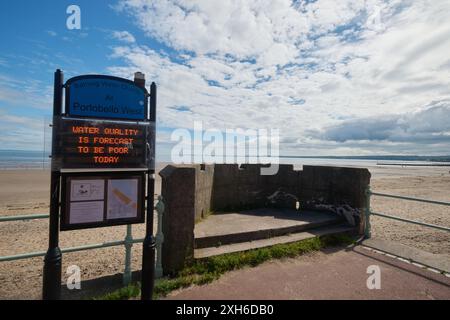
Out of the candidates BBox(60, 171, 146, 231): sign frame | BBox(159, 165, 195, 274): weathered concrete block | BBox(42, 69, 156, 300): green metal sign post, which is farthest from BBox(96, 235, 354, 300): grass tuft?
BBox(60, 171, 146, 231): sign frame

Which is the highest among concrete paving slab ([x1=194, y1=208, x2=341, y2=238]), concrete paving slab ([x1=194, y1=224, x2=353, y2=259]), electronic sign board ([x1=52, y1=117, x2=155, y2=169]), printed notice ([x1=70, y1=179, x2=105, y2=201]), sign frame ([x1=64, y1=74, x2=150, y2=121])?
sign frame ([x1=64, y1=74, x2=150, y2=121])

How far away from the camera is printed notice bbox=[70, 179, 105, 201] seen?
3.04 metres

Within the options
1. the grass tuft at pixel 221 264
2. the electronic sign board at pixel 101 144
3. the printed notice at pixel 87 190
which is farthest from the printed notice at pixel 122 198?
the grass tuft at pixel 221 264

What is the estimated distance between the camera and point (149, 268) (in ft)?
10.1

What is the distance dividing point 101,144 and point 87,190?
60 centimetres

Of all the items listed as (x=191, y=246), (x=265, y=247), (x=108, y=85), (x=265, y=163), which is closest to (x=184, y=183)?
(x=191, y=246)

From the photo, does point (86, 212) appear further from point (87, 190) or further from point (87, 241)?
point (87, 241)

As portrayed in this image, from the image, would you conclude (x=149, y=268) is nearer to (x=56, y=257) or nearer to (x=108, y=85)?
(x=56, y=257)

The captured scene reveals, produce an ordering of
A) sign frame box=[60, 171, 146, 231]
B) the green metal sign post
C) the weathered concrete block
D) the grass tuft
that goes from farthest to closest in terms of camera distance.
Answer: the weathered concrete block < the grass tuft < sign frame box=[60, 171, 146, 231] < the green metal sign post

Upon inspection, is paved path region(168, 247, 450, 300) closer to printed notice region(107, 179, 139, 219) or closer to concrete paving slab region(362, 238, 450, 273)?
concrete paving slab region(362, 238, 450, 273)

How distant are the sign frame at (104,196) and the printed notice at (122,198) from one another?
38 millimetres

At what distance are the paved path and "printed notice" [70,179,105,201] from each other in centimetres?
162

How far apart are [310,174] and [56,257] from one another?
235 inches

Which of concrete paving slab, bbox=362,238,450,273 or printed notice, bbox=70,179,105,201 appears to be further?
concrete paving slab, bbox=362,238,450,273
